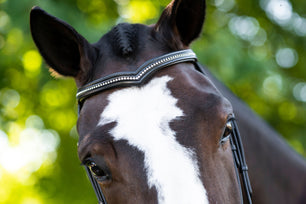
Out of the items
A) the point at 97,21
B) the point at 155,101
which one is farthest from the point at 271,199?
the point at 97,21

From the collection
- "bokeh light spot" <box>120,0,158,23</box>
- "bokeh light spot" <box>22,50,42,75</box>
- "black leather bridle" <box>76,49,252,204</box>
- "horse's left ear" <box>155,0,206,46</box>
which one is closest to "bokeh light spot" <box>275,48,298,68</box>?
"bokeh light spot" <box>120,0,158,23</box>

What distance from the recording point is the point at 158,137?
1832 millimetres

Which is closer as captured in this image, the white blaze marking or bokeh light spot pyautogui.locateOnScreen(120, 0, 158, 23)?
the white blaze marking

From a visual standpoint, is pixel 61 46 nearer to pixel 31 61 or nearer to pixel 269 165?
pixel 269 165

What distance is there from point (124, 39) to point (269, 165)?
141 cm

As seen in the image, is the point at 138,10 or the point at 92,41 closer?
the point at 92,41

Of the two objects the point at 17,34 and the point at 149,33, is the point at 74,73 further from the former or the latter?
the point at 17,34

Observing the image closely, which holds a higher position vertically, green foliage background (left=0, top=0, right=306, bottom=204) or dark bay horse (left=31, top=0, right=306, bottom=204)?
green foliage background (left=0, top=0, right=306, bottom=204)

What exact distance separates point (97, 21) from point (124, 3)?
0.73 metres

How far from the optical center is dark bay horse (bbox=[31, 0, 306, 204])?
1.79 m

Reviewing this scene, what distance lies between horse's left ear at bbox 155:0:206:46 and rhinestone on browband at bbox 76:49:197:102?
16cm

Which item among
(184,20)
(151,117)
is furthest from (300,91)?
(151,117)

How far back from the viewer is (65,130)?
22.3 feet

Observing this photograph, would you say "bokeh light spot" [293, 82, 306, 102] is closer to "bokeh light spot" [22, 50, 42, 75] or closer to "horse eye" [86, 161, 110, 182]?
"bokeh light spot" [22, 50, 42, 75]
